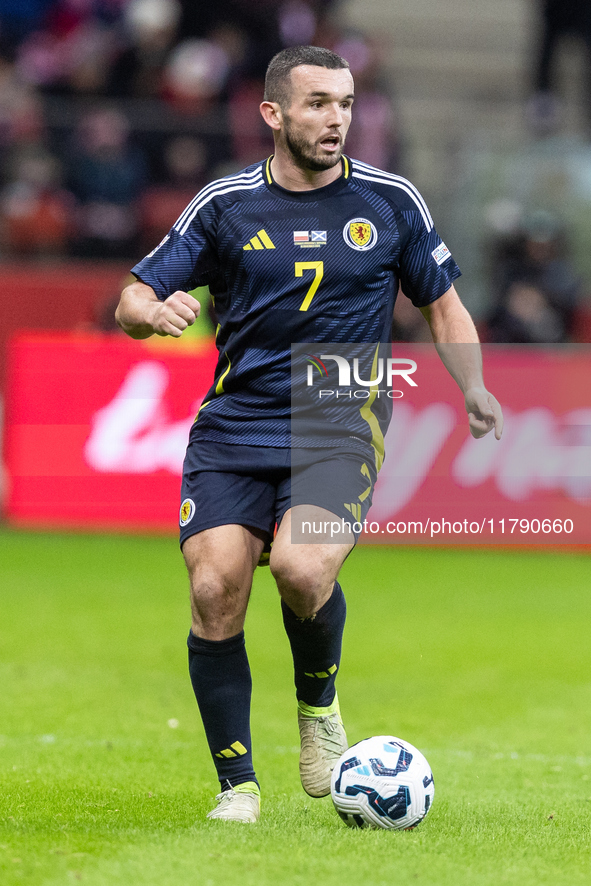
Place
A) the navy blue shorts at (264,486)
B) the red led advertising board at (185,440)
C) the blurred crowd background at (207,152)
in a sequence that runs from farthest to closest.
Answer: the blurred crowd background at (207,152) < the red led advertising board at (185,440) < the navy blue shorts at (264,486)

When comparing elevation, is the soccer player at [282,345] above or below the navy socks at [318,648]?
above

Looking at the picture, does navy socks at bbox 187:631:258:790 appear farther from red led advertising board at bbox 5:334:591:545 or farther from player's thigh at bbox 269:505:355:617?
red led advertising board at bbox 5:334:591:545

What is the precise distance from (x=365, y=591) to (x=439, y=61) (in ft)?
36.6

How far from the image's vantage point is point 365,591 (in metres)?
9.68

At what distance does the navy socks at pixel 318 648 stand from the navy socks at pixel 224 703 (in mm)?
221

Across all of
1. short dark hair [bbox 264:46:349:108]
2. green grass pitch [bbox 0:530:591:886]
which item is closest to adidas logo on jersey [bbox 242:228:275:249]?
short dark hair [bbox 264:46:349:108]

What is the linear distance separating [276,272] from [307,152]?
0.41 meters

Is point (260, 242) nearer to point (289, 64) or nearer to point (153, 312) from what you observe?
point (153, 312)

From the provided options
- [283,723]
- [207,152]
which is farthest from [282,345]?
[207,152]

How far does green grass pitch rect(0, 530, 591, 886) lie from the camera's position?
3.73 metres

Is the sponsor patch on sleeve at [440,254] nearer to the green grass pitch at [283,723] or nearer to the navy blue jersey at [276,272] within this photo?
the navy blue jersey at [276,272]

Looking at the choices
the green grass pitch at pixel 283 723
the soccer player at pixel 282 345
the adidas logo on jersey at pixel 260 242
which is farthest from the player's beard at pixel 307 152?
the green grass pitch at pixel 283 723

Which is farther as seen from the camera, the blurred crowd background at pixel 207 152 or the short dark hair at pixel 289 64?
the blurred crowd background at pixel 207 152

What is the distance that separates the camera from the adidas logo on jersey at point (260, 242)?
4.44 metres
